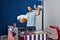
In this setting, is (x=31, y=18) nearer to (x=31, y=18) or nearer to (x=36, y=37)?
(x=31, y=18)

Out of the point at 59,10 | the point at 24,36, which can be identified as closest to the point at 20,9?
the point at 24,36

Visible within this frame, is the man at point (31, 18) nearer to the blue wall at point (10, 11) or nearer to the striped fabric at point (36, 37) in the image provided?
the blue wall at point (10, 11)

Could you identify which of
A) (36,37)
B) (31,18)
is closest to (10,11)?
(31,18)

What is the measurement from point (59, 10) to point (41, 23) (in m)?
0.31

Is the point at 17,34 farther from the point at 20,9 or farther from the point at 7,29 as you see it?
the point at 20,9

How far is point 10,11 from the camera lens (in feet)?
5.34

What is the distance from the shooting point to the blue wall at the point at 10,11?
1605 millimetres

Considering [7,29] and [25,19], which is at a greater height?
[25,19]

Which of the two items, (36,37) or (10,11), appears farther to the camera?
(10,11)

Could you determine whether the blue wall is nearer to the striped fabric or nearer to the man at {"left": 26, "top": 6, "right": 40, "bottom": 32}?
the man at {"left": 26, "top": 6, "right": 40, "bottom": 32}

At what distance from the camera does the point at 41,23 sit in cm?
174

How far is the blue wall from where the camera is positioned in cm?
161

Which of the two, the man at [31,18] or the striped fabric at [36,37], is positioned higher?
the man at [31,18]

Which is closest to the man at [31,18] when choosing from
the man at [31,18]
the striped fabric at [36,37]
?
the man at [31,18]
